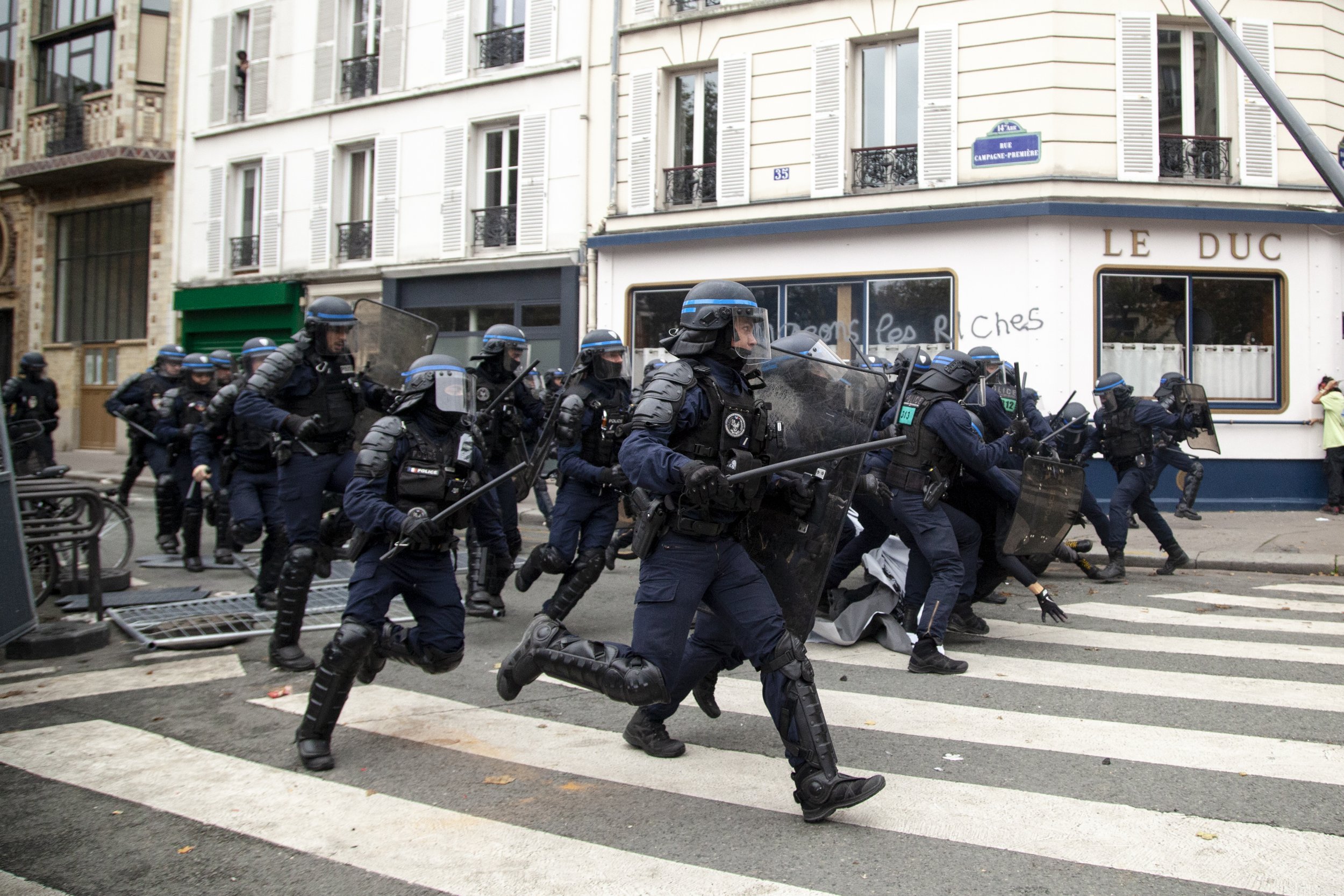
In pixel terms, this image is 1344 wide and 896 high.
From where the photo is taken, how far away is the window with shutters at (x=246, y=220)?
73.6 ft

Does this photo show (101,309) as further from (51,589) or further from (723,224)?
(51,589)

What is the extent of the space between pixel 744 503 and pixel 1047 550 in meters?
3.42

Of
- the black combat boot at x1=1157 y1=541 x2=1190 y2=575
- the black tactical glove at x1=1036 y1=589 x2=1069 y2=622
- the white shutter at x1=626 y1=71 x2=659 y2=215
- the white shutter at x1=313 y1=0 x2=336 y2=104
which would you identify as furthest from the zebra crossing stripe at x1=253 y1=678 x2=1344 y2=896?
the white shutter at x1=313 y1=0 x2=336 y2=104

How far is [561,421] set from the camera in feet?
21.9

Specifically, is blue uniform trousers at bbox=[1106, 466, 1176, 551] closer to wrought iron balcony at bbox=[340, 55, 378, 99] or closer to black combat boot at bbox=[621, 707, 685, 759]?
black combat boot at bbox=[621, 707, 685, 759]

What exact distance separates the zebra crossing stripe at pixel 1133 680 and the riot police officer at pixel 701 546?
2.26m

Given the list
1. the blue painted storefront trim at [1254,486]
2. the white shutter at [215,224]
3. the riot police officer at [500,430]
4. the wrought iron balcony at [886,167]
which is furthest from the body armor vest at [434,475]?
the white shutter at [215,224]

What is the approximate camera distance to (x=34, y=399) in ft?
39.1

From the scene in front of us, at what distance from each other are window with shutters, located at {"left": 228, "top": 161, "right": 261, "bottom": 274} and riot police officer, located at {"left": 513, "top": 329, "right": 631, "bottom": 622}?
17393mm

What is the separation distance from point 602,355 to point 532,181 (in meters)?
12.2

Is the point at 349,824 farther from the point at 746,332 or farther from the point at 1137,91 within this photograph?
the point at 1137,91

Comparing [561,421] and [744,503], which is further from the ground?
[561,421]

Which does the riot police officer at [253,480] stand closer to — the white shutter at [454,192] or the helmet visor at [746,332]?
the helmet visor at [746,332]

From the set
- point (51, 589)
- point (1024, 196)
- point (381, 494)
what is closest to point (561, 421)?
→ point (381, 494)
